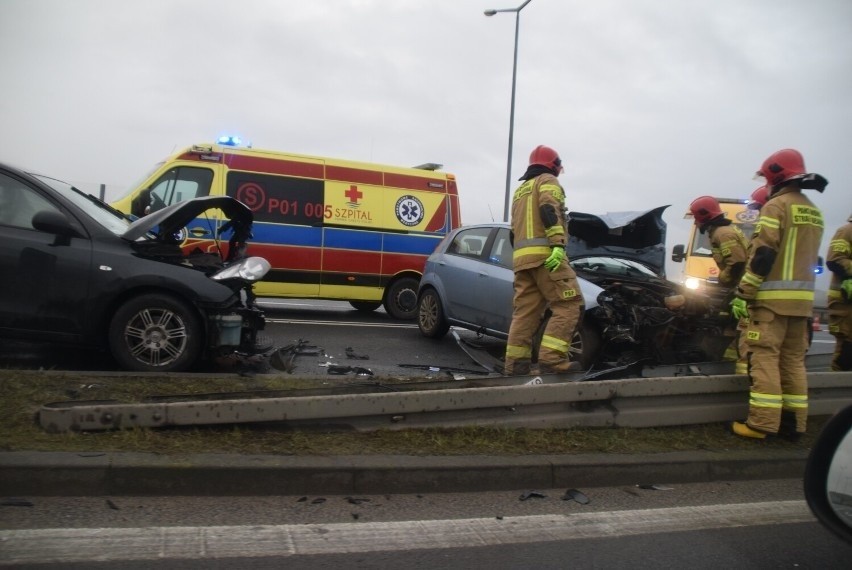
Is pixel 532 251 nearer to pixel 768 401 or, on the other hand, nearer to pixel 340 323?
pixel 768 401

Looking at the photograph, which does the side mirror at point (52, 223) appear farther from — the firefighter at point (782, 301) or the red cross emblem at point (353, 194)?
the red cross emblem at point (353, 194)

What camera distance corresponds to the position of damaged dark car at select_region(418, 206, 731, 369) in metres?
6.20

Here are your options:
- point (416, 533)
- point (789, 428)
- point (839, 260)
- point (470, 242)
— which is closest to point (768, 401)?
point (789, 428)

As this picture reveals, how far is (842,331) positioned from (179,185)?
8262 millimetres

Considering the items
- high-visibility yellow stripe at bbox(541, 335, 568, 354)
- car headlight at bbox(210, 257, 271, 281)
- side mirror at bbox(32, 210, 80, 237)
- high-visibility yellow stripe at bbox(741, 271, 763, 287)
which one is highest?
side mirror at bbox(32, 210, 80, 237)

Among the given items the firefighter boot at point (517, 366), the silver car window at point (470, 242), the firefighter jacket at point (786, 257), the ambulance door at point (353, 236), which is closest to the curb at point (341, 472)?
the firefighter jacket at point (786, 257)

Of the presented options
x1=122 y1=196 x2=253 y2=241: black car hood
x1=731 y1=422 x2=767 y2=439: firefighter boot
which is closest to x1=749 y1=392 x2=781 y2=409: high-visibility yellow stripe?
x1=731 y1=422 x2=767 y2=439: firefighter boot

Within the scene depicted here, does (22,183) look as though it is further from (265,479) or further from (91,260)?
(265,479)

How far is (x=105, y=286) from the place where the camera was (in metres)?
5.19

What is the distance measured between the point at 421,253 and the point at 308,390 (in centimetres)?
694

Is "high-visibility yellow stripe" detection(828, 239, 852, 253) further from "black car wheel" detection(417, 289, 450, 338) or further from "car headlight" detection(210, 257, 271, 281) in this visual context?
"car headlight" detection(210, 257, 271, 281)

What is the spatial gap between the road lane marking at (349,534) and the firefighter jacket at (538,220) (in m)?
2.33

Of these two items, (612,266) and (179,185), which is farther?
(179,185)

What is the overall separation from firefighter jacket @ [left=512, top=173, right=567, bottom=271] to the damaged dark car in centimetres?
112
